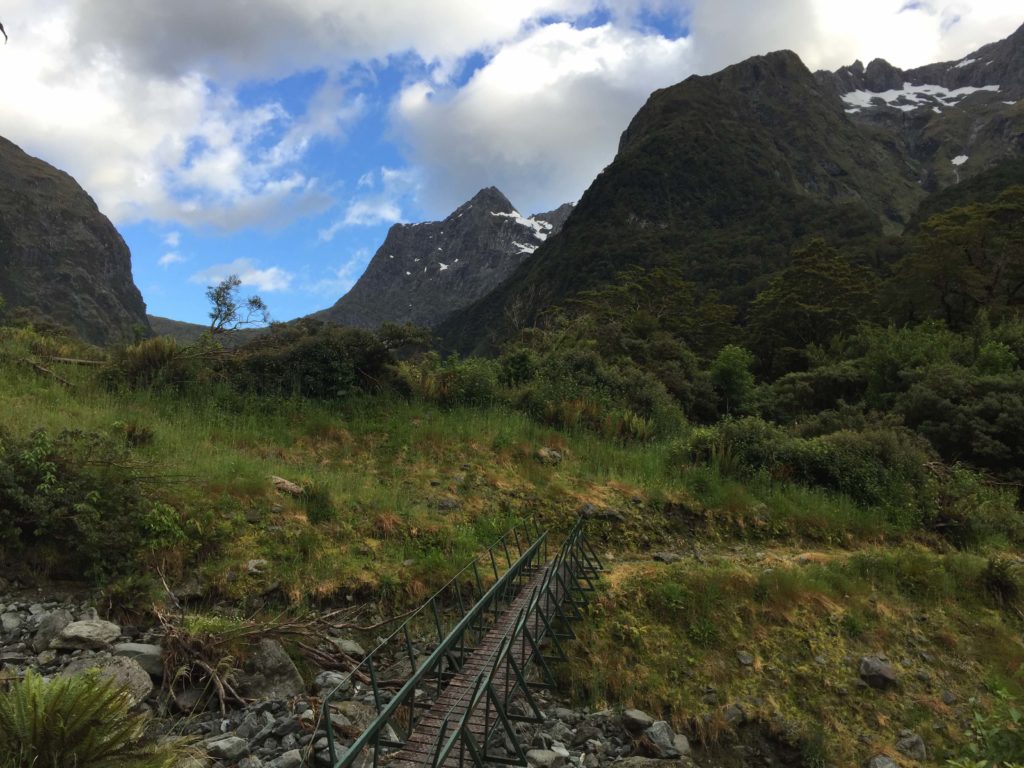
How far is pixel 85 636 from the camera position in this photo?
508 centimetres

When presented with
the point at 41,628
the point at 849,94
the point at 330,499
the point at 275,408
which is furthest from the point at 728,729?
the point at 849,94

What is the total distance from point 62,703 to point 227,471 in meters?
5.31

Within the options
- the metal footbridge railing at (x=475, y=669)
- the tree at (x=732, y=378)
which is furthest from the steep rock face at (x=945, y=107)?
the metal footbridge railing at (x=475, y=669)

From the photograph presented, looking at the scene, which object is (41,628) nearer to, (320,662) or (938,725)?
(320,662)

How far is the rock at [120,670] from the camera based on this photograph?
180 inches

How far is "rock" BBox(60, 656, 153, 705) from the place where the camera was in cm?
457

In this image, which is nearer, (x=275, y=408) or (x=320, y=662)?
(x=320, y=662)

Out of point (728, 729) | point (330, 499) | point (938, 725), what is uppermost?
point (330, 499)

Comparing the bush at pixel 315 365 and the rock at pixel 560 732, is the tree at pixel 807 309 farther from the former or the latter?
the rock at pixel 560 732

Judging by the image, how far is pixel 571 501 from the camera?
10.8 meters

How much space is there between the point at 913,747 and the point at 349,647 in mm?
6496

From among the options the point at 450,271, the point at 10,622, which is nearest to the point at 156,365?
the point at 10,622

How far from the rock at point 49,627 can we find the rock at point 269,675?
170 cm

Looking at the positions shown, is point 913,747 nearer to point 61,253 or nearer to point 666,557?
point 666,557
